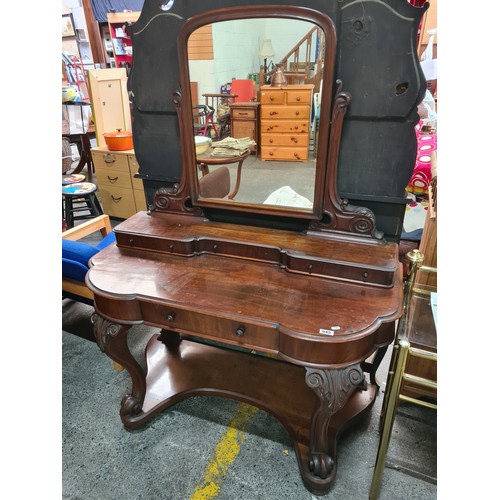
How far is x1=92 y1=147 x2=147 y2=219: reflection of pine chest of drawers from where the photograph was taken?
3457mm

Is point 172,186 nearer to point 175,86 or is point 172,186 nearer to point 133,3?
point 175,86

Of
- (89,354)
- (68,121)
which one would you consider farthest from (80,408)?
(68,121)

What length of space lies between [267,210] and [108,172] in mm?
2669

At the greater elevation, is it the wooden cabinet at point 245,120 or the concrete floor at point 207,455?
the wooden cabinet at point 245,120

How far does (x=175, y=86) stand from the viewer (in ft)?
4.72

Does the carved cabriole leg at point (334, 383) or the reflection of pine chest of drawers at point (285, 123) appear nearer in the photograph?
the carved cabriole leg at point (334, 383)

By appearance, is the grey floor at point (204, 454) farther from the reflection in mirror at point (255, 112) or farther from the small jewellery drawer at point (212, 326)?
the small jewellery drawer at point (212, 326)

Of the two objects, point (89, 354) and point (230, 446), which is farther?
point (89, 354)

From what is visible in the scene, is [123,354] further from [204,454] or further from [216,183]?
[216,183]

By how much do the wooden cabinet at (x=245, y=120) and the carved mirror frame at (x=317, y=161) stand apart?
18 centimetres

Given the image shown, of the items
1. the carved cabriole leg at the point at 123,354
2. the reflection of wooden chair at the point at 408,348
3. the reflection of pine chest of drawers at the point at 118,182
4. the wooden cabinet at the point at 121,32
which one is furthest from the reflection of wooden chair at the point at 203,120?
the wooden cabinet at the point at 121,32

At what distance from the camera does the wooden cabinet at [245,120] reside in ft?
4.81

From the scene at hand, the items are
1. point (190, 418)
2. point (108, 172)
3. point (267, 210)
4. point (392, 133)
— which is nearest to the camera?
point (392, 133)

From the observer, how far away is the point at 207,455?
163 centimetres
